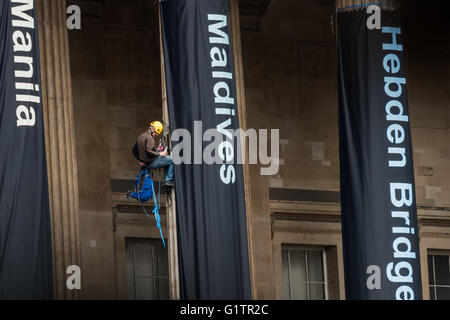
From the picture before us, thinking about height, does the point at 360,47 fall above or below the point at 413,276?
above

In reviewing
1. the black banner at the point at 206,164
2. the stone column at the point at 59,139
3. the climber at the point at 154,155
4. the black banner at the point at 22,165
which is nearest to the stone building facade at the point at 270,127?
the black banner at the point at 206,164

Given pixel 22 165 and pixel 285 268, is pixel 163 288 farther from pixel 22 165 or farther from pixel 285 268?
pixel 22 165

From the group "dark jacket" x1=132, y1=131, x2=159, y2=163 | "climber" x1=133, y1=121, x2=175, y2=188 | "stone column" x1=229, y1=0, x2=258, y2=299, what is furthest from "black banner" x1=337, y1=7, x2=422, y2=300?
"dark jacket" x1=132, y1=131, x2=159, y2=163

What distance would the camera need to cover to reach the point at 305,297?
3578 centimetres

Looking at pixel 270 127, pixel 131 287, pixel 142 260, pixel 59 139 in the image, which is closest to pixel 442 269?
pixel 270 127

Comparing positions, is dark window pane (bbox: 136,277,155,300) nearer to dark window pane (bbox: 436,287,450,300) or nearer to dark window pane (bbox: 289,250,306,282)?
dark window pane (bbox: 289,250,306,282)

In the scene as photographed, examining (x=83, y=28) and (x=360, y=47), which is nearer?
(x=360, y=47)

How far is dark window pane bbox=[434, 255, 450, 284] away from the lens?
120ft

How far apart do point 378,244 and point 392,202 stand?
1088mm

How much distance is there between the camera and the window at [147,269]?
34.0 m

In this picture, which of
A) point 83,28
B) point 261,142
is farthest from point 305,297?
point 83,28

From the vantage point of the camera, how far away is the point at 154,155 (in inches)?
1177

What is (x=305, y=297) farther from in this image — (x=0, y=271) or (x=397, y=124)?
(x=0, y=271)

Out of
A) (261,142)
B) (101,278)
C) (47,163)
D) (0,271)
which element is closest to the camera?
(0,271)
